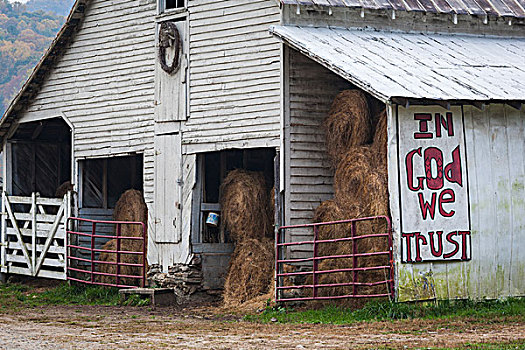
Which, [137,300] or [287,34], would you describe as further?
[137,300]

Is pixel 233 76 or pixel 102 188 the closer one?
pixel 233 76

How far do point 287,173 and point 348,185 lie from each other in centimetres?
145

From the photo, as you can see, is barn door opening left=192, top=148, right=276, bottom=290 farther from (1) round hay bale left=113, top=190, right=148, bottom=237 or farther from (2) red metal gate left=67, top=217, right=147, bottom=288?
(1) round hay bale left=113, top=190, right=148, bottom=237

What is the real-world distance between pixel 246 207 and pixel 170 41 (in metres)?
3.67

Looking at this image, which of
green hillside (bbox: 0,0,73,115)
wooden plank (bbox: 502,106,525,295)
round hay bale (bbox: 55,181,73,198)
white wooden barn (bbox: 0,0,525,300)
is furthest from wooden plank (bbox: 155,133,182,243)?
green hillside (bbox: 0,0,73,115)

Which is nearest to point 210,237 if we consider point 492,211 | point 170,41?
point 170,41

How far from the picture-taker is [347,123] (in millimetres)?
15492

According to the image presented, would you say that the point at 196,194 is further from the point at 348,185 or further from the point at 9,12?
the point at 9,12

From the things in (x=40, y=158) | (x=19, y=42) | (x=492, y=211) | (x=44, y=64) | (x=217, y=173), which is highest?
(x=19, y=42)

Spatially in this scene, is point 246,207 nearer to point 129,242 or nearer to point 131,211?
point 129,242

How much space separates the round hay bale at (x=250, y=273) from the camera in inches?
673

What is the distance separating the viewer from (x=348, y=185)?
49.4 feet

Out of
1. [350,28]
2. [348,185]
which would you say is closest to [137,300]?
[348,185]

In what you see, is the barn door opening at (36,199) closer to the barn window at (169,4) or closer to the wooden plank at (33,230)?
the wooden plank at (33,230)
